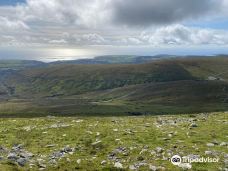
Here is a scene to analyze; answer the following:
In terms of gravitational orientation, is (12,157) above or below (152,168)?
below

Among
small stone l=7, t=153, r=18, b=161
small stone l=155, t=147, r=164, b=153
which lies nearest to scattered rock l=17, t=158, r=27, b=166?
small stone l=7, t=153, r=18, b=161

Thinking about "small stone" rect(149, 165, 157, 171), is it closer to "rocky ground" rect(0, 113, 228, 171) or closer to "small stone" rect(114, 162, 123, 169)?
"rocky ground" rect(0, 113, 228, 171)

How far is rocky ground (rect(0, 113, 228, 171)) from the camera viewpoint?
22.6 metres

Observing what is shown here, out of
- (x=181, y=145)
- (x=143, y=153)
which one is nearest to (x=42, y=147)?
(x=143, y=153)

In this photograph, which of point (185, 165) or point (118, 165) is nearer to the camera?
point (185, 165)

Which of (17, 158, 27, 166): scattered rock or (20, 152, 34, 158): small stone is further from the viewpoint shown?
(20, 152, 34, 158): small stone

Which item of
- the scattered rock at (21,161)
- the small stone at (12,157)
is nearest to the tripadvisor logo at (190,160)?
the scattered rock at (21,161)

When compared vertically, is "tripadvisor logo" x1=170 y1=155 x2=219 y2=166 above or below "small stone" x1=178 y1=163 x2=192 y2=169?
above

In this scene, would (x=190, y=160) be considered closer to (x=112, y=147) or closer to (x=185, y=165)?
(x=185, y=165)

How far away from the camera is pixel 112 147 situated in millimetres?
26797

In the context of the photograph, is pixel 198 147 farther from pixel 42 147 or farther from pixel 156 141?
pixel 42 147

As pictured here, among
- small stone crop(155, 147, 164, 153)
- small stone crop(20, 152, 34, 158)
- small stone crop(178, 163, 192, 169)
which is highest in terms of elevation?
small stone crop(155, 147, 164, 153)

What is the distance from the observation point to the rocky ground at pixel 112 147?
22.6 meters

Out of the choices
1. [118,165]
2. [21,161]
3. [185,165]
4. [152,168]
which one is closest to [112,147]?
[118,165]
